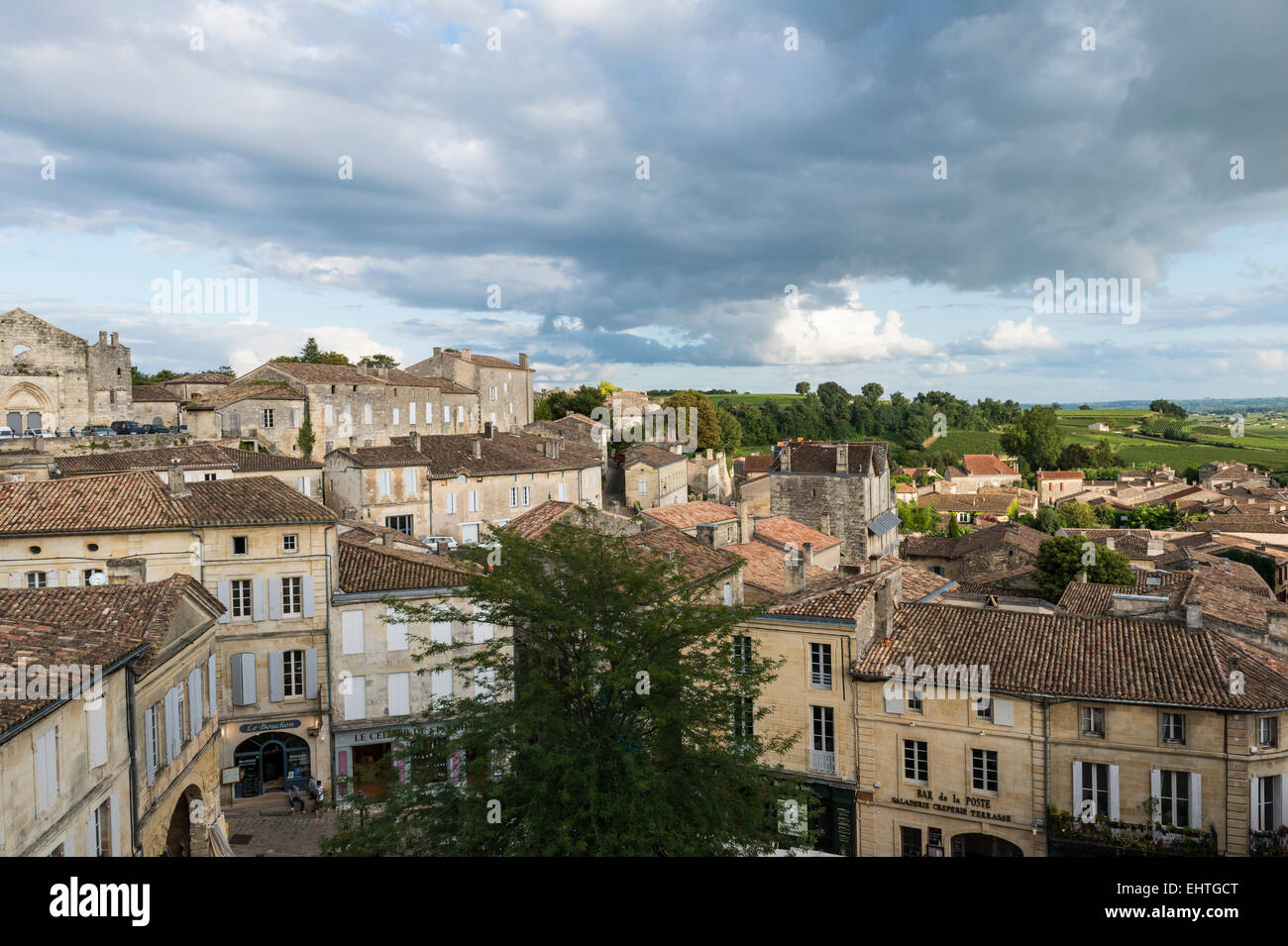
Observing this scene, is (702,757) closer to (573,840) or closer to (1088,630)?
(573,840)

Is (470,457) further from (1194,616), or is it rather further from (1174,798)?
(1174,798)

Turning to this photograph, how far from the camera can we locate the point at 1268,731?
66.8 feet

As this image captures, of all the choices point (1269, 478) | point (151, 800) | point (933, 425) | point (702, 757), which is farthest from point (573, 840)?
point (933, 425)

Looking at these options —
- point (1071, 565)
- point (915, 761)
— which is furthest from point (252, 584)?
point (1071, 565)

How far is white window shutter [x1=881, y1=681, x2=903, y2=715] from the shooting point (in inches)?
941

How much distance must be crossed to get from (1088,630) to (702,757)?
561 inches

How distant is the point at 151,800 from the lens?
56.0 ft

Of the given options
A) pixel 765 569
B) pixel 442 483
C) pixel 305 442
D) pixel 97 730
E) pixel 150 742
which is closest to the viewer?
pixel 97 730

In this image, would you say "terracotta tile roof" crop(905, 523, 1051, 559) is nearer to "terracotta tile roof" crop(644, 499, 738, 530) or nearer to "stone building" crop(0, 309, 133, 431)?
"terracotta tile roof" crop(644, 499, 738, 530)

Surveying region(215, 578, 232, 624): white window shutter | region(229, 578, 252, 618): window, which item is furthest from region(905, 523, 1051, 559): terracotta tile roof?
A: region(215, 578, 232, 624): white window shutter

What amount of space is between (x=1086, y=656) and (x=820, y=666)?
6.94m

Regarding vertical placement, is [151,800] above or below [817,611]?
below
